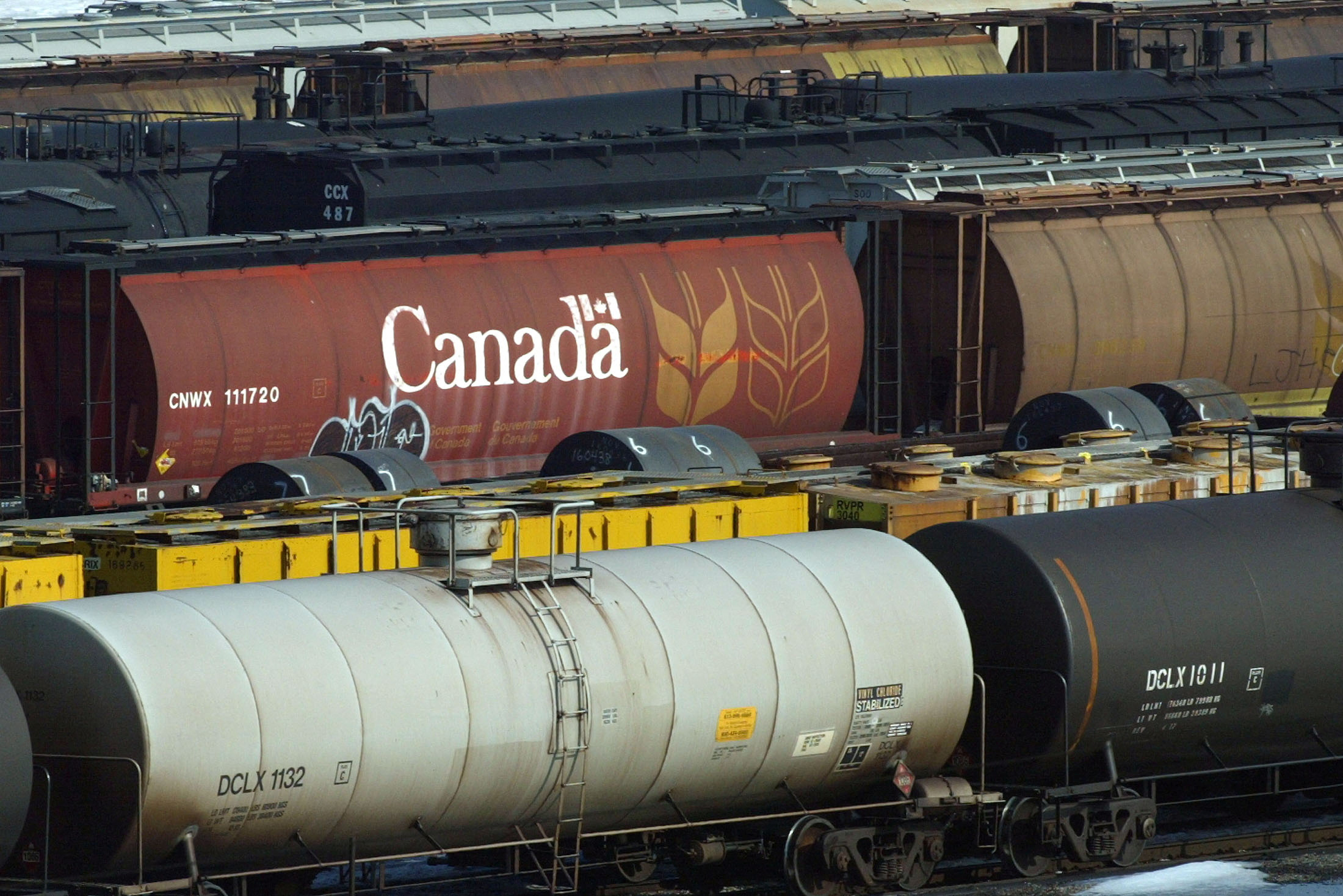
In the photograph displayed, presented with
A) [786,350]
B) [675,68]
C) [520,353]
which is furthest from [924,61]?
[520,353]

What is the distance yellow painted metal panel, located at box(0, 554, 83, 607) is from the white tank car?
281cm

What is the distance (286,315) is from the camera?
26.2m

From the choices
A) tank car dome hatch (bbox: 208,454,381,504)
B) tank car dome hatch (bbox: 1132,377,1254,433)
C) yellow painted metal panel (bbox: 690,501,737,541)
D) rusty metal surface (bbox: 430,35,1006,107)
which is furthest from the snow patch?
rusty metal surface (bbox: 430,35,1006,107)

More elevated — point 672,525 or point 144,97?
point 144,97

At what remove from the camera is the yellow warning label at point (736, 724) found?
1630 centimetres

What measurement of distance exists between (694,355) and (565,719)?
13.7 m

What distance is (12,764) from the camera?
1398 cm

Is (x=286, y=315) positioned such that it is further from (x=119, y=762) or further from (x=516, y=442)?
(x=119, y=762)

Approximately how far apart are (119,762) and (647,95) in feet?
106

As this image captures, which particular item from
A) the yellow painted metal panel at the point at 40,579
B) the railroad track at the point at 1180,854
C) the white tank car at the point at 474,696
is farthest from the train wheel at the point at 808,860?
the yellow painted metal panel at the point at 40,579

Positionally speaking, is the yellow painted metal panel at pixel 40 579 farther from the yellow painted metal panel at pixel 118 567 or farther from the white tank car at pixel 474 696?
the white tank car at pixel 474 696


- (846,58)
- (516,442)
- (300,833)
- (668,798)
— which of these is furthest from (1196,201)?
(846,58)

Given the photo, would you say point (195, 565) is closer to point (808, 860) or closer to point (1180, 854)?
point (808, 860)

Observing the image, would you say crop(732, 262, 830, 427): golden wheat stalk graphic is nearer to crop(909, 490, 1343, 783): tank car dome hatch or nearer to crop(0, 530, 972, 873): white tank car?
crop(909, 490, 1343, 783): tank car dome hatch
